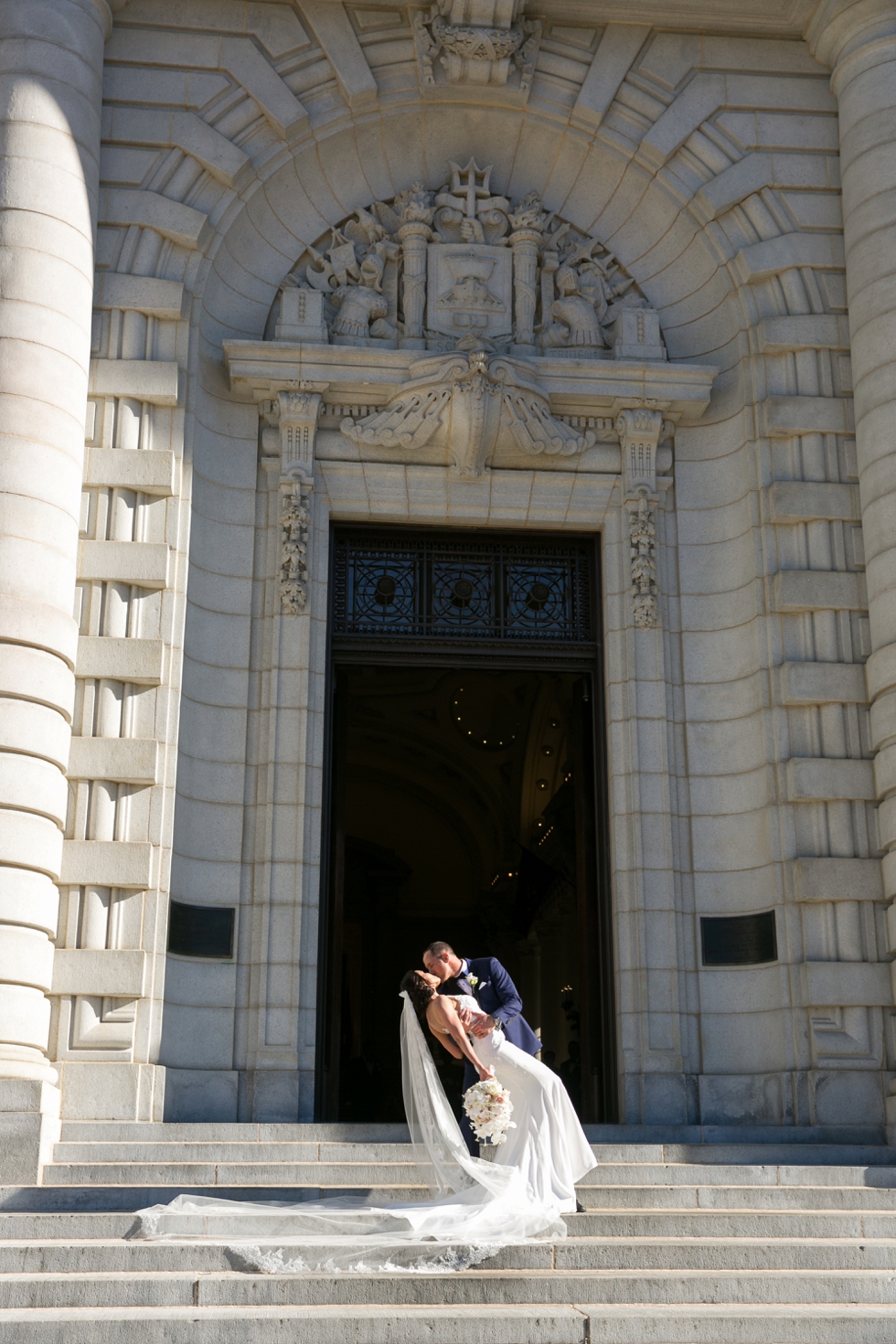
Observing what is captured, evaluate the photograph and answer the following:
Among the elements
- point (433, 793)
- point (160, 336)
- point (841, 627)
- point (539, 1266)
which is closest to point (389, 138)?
point (160, 336)

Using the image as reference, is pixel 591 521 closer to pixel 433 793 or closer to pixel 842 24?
pixel 842 24

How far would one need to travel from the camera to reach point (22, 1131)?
10125 mm

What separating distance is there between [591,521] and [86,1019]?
6.64 metres

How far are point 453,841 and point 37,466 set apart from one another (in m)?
19.4

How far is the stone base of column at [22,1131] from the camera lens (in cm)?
1002

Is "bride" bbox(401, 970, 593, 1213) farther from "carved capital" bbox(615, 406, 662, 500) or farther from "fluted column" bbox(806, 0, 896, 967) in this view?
"carved capital" bbox(615, 406, 662, 500)

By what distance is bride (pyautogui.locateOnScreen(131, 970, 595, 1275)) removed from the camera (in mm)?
8203

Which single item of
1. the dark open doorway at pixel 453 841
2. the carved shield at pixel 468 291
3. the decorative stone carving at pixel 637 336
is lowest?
the dark open doorway at pixel 453 841

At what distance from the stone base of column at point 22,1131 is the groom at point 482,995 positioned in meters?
2.84

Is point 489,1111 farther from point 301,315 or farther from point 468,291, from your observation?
point 468,291

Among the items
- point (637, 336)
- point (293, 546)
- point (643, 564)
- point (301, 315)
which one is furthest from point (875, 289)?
point (293, 546)

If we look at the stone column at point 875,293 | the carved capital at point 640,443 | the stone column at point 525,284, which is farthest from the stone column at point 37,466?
the stone column at point 875,293

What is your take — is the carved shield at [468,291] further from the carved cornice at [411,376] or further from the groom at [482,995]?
the groom at [482,995]

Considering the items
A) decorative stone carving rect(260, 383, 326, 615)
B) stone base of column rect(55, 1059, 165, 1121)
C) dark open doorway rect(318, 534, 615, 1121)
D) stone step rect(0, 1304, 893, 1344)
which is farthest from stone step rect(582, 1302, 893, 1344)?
decorative stone carving rect(260, 383, 326, 615)
